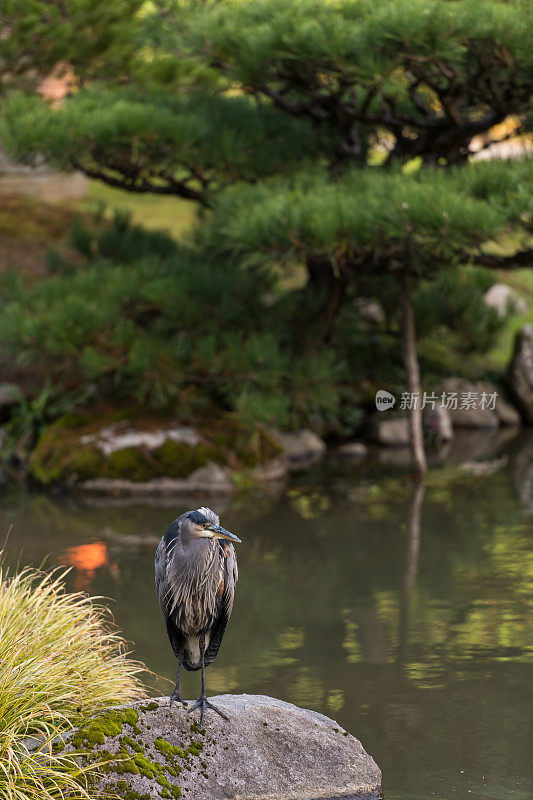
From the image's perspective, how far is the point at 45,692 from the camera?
3182mm

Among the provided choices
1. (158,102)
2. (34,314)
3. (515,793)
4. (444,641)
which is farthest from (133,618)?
(158,102)

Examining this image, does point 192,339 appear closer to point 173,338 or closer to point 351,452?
point 173,338

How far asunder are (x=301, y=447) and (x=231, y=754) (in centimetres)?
717

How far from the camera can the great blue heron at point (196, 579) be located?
3.12 meters

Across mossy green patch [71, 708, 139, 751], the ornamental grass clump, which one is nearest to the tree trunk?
the ornamental grass clump

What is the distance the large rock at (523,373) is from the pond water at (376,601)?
307cm

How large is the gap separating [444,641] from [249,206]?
4.46 meters

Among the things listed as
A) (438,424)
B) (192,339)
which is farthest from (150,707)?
(438,424)

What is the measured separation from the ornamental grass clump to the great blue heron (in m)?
0.29

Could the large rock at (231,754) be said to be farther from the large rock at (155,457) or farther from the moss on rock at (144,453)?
the moss on rock at (144,453)

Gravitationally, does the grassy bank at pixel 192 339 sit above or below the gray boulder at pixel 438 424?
above

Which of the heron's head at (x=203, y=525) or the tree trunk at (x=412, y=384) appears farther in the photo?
the tree trunk at (x=412, y=384)
